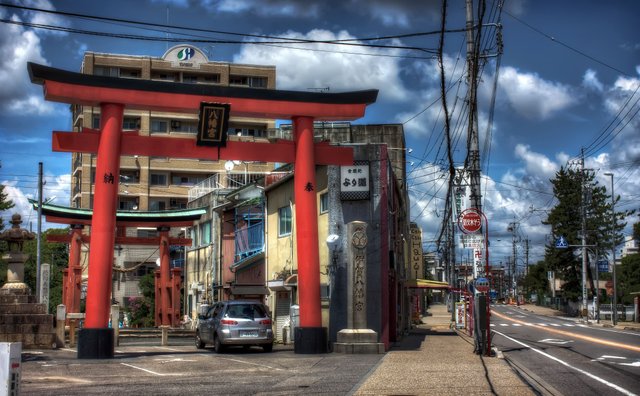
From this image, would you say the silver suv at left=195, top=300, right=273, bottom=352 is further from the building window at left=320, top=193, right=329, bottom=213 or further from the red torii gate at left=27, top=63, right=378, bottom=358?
the building window at left=320, top=193, right=329, bottom=213

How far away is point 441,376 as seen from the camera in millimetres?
15250

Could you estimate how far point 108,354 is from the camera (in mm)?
20359

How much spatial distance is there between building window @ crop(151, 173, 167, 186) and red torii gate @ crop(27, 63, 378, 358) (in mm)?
48486

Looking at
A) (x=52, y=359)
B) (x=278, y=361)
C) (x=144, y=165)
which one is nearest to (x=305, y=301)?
(x=278, y=361)

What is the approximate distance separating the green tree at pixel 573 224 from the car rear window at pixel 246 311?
198 ft

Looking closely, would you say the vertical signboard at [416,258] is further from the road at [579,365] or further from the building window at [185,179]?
the building window at [185,179]

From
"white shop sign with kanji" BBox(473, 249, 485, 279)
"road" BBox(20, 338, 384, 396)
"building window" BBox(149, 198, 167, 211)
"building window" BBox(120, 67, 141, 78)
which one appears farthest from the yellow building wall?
"building window" BBox(120, 67, 141, 78)

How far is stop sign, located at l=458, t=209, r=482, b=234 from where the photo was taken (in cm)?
2148

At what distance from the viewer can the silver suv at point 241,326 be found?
22547 millimetres

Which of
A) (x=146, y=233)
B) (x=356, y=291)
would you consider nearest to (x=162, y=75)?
(x=146, y=233)

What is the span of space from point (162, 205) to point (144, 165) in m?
4.18

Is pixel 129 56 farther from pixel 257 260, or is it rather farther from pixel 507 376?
pixel 507 376

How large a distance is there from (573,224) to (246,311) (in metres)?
63.1

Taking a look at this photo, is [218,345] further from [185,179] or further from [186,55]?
[185,179]
